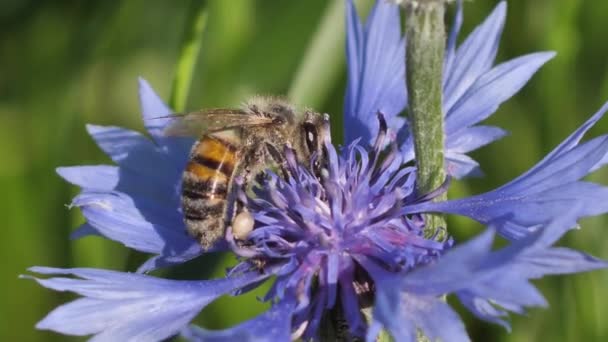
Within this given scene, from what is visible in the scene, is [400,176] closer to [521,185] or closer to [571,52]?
[521,185]

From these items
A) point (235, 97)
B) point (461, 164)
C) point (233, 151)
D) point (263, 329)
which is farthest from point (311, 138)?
point (235, 97)

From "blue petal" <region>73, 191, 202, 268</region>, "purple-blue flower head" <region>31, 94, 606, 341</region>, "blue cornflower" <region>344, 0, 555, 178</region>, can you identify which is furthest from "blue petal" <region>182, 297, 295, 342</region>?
"blue cornflower" <region>344, 0, 555, 178</region>

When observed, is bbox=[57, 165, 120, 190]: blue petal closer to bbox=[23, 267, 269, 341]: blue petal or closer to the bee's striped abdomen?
the bee's striped abdomen

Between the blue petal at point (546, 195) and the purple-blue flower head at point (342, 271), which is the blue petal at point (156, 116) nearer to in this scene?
the purple-blue flower head at point (342, 271)

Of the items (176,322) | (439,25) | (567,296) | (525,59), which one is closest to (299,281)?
(176,322)

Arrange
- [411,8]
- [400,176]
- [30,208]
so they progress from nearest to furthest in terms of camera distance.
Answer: [411,8] < [400,176] < [30,208]

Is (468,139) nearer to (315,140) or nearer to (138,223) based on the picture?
(315,140)

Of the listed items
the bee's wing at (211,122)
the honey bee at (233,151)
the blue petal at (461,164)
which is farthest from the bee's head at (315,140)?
the blue petal at (461,164)
